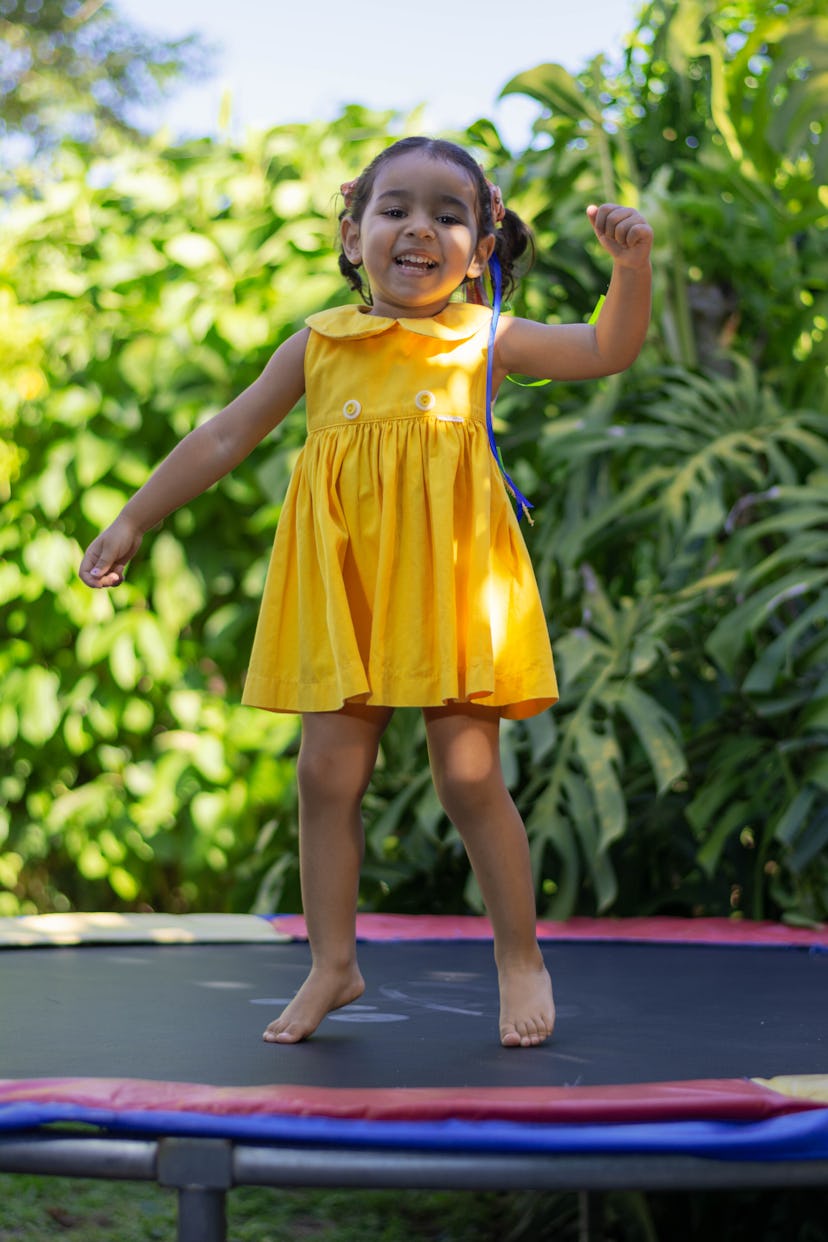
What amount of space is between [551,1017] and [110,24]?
1148cm

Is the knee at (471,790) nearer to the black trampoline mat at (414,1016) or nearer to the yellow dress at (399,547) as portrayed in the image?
the yellow dress at (399,547)

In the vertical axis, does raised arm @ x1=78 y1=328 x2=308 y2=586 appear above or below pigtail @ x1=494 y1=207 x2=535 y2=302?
below

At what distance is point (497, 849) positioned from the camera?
4.72 feet

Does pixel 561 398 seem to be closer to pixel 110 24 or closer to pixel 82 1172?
pixel 82 1172

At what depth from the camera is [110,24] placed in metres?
11.4

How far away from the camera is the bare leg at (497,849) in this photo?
144cm

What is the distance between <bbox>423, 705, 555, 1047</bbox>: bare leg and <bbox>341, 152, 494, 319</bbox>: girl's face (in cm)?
44

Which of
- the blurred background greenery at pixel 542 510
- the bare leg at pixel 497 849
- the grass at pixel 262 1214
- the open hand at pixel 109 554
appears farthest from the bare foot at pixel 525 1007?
the grass at pixel 262 1214

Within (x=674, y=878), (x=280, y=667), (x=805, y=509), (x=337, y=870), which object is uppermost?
(x=805, y=509)

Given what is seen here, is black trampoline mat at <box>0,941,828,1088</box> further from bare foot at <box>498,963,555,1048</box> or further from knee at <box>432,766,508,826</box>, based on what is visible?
knee at <box>432,766,508,826</box>

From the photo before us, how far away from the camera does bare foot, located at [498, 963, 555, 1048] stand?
1.43m

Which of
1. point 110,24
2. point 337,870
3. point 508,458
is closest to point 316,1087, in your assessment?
point 337,870

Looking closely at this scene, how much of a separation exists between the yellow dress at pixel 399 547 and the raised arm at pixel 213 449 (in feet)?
0.10

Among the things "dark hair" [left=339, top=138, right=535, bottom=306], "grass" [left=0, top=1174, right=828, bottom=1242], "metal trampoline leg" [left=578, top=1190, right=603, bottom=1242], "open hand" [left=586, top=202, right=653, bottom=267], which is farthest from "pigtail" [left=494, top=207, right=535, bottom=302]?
"grass" [left=0, top=1174, right=828, bottom=1242]
